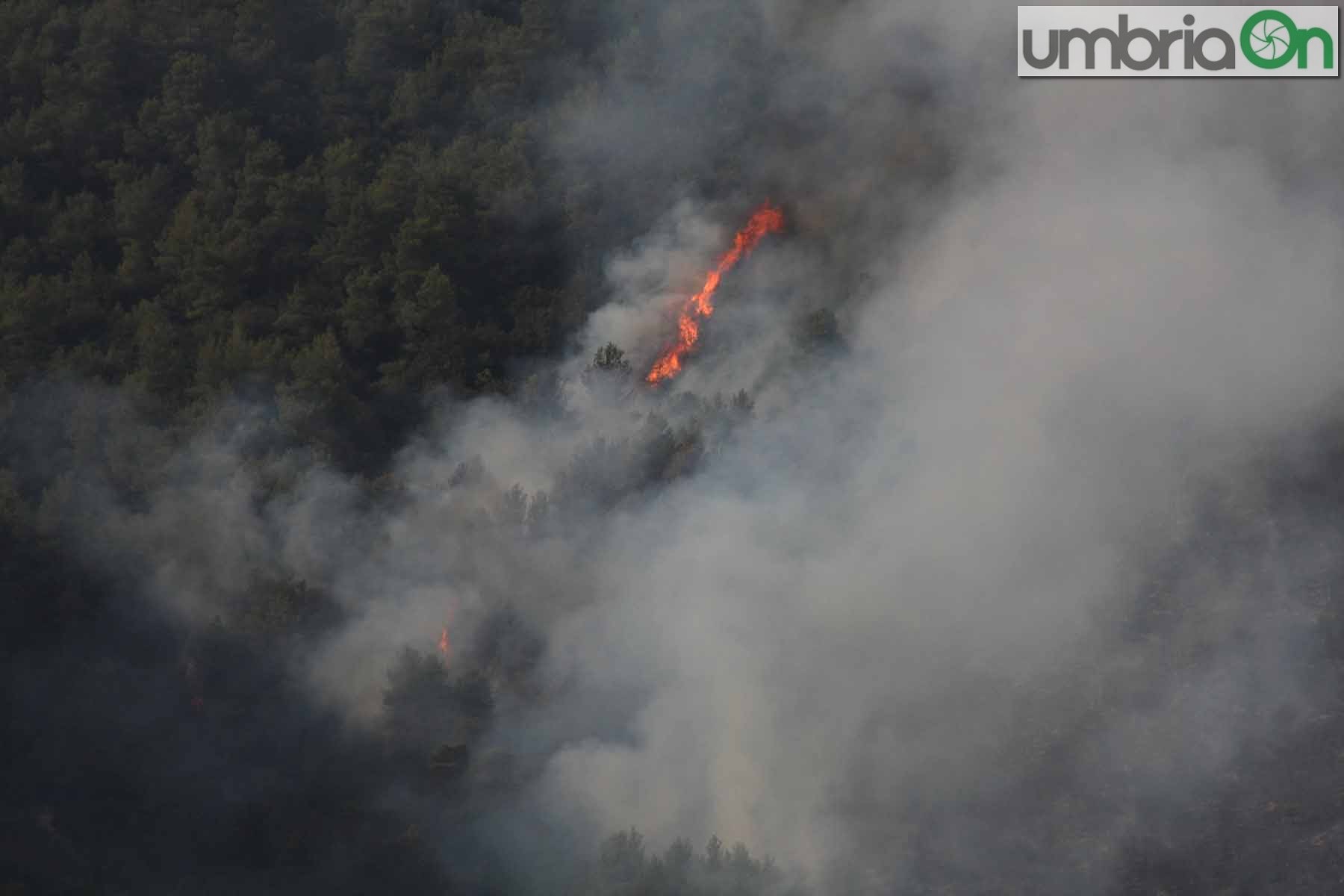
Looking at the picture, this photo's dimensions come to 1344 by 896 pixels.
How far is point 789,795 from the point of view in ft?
115

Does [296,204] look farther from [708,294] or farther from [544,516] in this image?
[544,516]

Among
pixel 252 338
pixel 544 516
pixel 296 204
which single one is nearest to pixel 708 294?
pixel 296 204

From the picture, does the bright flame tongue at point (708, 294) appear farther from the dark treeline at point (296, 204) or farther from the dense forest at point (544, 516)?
the dark treeline at point (296, 204)

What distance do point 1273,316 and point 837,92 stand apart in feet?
41.0

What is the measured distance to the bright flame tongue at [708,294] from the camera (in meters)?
46.9

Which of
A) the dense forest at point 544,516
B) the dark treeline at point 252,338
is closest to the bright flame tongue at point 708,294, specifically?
the dense forest at point 544,516

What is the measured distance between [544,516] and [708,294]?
10224mm

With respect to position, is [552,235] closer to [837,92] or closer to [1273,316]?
[837,92]

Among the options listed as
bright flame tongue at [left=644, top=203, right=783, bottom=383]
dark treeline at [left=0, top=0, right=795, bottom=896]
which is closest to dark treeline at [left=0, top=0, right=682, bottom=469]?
dark treeline at [left=0, top=0, right=795, bottom=896]

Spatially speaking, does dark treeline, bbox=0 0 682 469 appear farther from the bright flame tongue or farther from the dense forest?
the bright flame tongue

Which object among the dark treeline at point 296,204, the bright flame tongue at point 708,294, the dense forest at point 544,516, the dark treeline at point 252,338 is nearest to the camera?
the dense forest at point 544,516

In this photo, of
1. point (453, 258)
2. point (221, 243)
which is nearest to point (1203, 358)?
point (453, 258)

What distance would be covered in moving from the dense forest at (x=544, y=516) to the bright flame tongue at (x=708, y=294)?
0.44 meters

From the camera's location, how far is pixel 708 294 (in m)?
48.6
